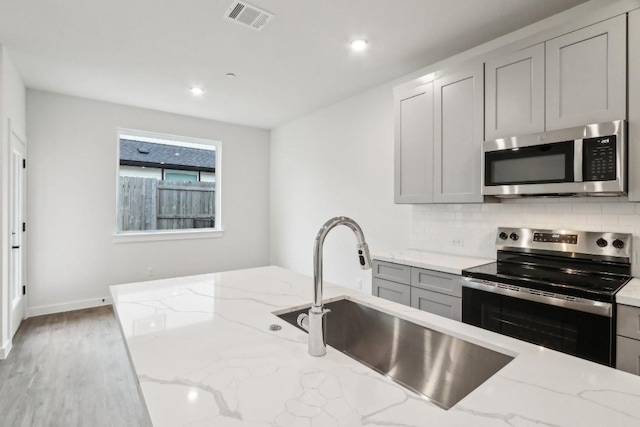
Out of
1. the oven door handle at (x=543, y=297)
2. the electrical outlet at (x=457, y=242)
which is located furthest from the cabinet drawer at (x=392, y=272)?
the electrical outlet at (x=457, y=242)

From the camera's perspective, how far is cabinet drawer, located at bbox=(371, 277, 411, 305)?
2622 millimetres

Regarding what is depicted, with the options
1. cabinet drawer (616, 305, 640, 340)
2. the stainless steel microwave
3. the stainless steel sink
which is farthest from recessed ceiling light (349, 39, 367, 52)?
cabinet drawer (616, 305, 640, 340)

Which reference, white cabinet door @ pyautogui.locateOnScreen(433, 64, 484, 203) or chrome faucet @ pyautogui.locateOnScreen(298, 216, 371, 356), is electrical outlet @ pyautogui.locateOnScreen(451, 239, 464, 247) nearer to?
white cabinet door @ pyautogui.locateOnScreen(433, 64, 484, 203)

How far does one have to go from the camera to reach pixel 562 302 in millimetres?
1765

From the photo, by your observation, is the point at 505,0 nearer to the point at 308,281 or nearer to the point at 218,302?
the point at 308,281

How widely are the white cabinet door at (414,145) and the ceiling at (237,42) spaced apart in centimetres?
42

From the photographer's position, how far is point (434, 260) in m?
2.59

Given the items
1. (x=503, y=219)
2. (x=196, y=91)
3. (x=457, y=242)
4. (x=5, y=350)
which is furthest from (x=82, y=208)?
(x=503, y=219)

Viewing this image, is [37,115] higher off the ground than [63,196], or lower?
higher

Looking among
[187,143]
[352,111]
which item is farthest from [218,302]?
[187,143]

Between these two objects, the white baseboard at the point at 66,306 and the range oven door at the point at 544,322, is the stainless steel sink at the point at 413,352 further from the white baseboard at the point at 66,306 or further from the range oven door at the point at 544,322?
the white baseboard at the point at 66,306

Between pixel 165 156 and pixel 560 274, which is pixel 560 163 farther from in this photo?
pixel 165 156

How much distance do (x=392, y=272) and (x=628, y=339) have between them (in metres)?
1.45

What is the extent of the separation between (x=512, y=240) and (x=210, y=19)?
8.81ft
